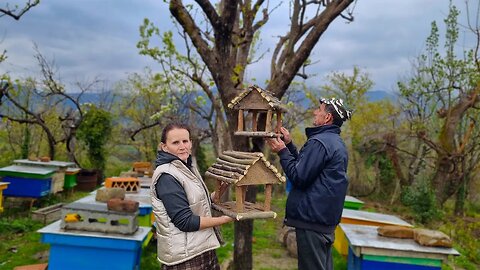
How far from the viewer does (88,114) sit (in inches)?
523

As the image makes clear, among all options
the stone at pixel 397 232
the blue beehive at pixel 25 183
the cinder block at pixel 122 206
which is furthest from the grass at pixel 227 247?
the cinder block at pixel 122 206

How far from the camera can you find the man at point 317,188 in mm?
3002

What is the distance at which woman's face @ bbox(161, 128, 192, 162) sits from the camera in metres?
2.79

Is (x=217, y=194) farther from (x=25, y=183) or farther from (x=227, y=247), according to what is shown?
(x=25, y=183)

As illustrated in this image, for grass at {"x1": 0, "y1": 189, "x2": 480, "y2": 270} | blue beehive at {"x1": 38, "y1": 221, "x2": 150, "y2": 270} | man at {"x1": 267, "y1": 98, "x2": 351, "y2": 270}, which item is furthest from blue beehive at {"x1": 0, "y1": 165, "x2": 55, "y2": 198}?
man at {"x1": 267, "y1": 98, "x2": 351, "y2": 270}

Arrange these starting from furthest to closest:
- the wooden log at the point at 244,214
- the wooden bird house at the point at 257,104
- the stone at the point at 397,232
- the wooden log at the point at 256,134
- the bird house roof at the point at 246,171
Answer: the stone at the point at 397,232, the wooden bird house at the point at 257,104, the wooden log at the point at 256,134, the bird house roof at the point at 246,171, the wooden log at the point at 244,214

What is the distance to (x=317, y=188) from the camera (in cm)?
302

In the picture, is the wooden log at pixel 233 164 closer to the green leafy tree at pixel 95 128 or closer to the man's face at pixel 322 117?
the man's face at pixel 322 117

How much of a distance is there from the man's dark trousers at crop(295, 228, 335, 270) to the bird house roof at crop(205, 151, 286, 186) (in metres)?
0.49

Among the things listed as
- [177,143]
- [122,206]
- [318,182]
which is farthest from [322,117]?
[122,206]

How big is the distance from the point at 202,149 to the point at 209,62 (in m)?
10.5

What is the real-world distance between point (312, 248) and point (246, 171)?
849 millimetres

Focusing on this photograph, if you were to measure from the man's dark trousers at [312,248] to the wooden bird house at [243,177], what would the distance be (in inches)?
12.9

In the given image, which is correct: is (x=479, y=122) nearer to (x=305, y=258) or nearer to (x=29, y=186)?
(x=305, y=258)
